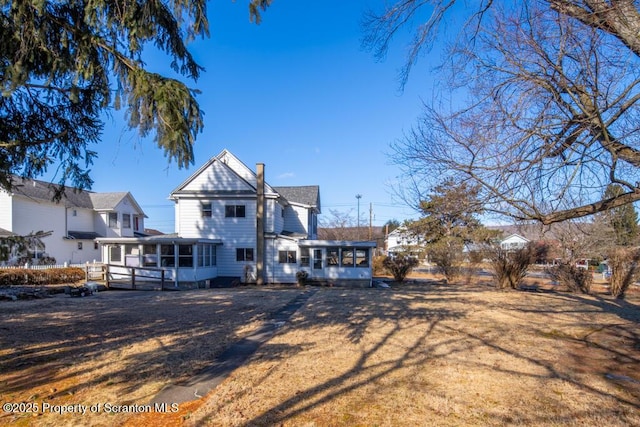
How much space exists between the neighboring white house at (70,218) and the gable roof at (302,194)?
1335cm

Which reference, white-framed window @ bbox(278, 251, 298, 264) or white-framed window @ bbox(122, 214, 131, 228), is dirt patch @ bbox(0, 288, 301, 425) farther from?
white-framed window @ bbox(122, 214, 131, 228)

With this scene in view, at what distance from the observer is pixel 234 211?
22062 mm

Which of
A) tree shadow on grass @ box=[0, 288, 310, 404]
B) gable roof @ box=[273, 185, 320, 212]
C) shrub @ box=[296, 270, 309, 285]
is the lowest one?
shrub @ box=[296, 270, 309, 285]

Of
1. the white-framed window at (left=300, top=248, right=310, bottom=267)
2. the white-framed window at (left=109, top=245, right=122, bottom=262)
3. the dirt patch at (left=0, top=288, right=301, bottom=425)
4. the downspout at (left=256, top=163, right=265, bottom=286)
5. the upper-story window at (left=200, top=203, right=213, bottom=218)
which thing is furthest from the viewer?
the upper-story window at (left=200, top=203, right=213, bottom=218)

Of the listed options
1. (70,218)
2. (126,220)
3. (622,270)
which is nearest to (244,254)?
(70,218)

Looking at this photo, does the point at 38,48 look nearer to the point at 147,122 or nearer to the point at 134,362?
the point at 147,122

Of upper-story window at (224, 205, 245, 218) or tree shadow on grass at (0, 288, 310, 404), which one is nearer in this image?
tree shadow on grass at (0, 288, 310, 404)

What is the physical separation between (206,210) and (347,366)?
718 inches

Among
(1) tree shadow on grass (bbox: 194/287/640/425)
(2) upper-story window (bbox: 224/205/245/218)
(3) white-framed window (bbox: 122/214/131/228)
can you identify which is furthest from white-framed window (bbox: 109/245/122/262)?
(3) white-framed window (bbox: 122/214/131/228)

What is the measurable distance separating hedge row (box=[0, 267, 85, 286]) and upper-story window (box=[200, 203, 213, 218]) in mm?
7678

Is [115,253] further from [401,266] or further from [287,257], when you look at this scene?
[401,266]

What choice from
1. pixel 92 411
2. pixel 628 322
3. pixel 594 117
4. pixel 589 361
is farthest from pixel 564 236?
pixel 92 411

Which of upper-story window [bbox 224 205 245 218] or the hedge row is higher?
upper-story window [bbox 224 205 245 218]

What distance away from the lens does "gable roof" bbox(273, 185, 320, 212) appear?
27094 mm
